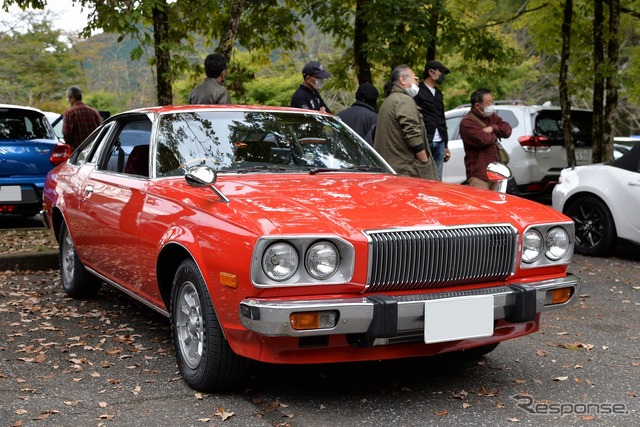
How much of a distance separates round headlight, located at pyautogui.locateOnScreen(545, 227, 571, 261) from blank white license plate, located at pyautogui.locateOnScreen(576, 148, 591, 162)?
8.76m

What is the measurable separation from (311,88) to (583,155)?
240 inches

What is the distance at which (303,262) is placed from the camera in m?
3.87

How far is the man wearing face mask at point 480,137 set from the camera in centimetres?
873

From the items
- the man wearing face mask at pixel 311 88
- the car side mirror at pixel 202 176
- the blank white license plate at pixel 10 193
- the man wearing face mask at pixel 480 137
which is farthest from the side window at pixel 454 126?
the car side mirror at pixel 202 176

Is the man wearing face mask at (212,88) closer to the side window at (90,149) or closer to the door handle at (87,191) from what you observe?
the side window at (90,149)

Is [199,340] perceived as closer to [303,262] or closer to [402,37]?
[303,262]

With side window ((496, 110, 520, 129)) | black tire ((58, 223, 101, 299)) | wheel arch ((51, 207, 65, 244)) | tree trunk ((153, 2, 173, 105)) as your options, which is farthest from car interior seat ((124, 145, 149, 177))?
side window ((496, 110, 520, 129))

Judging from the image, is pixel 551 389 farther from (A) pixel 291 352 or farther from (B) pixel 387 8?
(B) pixel 387 8

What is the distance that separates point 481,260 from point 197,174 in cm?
152

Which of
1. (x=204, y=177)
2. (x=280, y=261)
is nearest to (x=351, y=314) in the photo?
(x=280, y=261)

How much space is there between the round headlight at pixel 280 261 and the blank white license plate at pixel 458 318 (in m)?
0.65

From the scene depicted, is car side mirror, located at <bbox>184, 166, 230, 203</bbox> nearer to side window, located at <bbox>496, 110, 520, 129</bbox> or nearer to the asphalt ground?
the asphalt ground

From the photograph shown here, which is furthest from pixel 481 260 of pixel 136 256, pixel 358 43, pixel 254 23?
pixel 254 23

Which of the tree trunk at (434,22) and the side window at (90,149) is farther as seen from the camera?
the tree trunk at (434,22)
